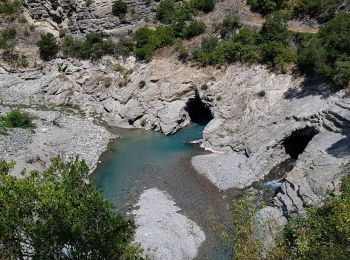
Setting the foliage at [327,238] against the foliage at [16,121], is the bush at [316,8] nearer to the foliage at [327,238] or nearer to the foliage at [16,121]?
the foliage at [16,121]

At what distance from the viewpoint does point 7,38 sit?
208 feet

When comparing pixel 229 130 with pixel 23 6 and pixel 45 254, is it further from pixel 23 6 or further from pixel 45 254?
pixel 23 6

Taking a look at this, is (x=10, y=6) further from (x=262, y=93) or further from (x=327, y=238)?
(x=327, y=238)

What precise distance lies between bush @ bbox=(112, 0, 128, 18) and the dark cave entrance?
1978 centimetres

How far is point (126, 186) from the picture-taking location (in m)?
32.8

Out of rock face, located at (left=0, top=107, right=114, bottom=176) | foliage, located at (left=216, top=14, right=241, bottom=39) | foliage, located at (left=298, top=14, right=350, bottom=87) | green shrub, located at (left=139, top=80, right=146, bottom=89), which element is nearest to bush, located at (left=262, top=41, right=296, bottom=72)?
foliage, located at (left=298, top=14, right=350, bottom=87)

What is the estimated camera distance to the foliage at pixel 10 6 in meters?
66.4

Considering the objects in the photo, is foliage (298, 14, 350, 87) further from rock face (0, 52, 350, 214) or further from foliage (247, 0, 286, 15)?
foliage (247, 0, 286, 15)

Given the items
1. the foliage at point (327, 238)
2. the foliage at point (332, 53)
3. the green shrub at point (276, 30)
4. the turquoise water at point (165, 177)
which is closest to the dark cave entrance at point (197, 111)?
the turquoise water at point (165, 177)

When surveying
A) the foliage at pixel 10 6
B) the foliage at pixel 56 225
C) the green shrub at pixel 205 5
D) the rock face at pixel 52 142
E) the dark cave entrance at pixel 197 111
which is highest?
the foliage at pixel 56 225

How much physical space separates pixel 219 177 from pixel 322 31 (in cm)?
1856

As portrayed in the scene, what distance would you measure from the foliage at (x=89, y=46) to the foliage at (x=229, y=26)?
15482 mm

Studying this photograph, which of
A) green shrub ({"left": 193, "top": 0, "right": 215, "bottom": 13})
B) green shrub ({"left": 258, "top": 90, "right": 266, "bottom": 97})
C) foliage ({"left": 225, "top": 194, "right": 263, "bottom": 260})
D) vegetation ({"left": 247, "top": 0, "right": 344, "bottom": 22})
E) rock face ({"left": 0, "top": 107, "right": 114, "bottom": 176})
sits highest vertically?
foliage ({"left": 225, "top": 194, "right": 263, "bottom": 260})

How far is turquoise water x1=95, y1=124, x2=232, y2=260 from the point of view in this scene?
89.7ft
